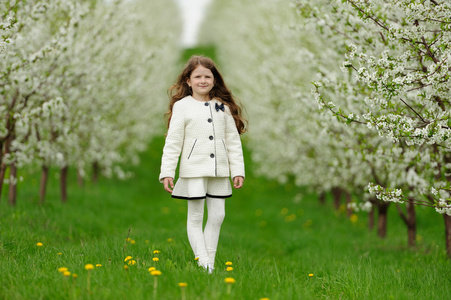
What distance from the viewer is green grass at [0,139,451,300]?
3.34 metres

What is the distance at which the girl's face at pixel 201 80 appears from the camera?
14.0ft

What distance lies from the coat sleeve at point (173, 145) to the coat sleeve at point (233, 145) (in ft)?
1.56

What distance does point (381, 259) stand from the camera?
5.50 meters

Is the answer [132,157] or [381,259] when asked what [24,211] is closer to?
[381,259]

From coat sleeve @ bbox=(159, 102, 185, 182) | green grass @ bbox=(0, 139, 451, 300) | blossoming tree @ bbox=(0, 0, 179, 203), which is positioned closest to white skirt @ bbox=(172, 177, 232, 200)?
coat sleeve @ bbox=(159, 102, 185, 182)

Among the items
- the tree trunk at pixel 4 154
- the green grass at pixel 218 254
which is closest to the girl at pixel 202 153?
the green grass at pixel 218 254

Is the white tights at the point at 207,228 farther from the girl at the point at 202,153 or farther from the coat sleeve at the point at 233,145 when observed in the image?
the coat sleeve at the point at 233,145

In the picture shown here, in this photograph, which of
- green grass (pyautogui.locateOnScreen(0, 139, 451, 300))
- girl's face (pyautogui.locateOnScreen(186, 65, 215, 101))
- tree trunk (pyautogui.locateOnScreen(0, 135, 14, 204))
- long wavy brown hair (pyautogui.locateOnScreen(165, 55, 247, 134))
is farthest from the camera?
tree trunk (pyautogui.locateOnScreen(0, 135, 14, 204))

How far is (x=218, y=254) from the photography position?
16.0 ft

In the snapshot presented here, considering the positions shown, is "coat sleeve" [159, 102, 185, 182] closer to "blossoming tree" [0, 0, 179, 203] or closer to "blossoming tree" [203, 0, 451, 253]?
"blossoming tree" [203, 0, 451, 253]

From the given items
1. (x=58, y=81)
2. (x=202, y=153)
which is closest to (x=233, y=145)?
(x=202, y=153)

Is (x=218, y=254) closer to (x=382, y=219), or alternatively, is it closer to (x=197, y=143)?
(x=197, y=143)

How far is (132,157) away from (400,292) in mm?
10403

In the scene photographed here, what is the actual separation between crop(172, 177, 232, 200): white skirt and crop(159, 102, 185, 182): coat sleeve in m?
0.14
